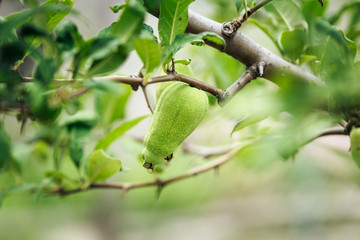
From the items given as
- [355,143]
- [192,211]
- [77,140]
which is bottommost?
[192,211]

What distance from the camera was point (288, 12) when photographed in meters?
0.58

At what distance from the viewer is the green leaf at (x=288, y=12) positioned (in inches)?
22.5

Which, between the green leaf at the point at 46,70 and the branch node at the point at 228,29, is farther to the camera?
the branch node at the point at 228,29

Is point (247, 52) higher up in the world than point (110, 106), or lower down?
higher up

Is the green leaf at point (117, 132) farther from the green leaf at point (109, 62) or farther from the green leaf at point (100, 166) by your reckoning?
the green leaf at point (109, 62)

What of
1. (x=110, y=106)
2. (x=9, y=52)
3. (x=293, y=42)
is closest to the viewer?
(x=9, y=52)

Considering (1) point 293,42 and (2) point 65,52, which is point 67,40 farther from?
(1) point 293,42

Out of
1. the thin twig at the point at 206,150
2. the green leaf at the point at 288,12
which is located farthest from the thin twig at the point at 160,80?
the thin twig at the point at 206,150

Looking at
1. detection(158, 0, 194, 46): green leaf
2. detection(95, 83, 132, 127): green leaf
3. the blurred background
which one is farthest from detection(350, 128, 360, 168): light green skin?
the blurred background

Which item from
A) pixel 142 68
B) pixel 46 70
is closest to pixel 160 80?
pixel 142 68

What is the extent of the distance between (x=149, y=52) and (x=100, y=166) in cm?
28

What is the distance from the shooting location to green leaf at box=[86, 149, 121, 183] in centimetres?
54

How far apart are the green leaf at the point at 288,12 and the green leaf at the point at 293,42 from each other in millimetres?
66

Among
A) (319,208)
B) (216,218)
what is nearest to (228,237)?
(216,218)
